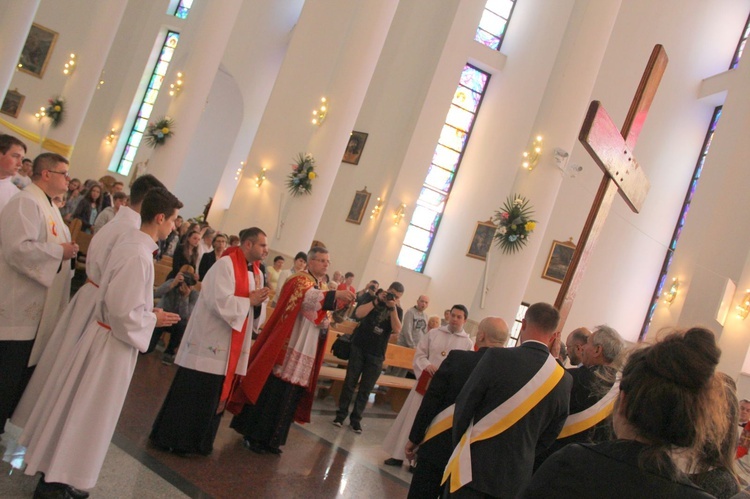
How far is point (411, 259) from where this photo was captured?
1880cm

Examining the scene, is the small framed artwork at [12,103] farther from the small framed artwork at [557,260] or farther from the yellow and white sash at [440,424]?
the yellow and white sash at [440,424]

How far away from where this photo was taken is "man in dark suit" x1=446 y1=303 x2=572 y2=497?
3510 mm

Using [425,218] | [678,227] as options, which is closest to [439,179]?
[425,218]

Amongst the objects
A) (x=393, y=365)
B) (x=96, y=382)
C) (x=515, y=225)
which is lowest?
(x=393, y=365)

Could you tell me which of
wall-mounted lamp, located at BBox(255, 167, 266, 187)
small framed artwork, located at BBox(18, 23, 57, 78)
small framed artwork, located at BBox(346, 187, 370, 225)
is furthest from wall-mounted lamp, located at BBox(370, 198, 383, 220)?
small framed artwork, located at BBox(18, 23, 57, 78)

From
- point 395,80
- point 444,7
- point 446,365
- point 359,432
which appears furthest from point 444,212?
point 446,365

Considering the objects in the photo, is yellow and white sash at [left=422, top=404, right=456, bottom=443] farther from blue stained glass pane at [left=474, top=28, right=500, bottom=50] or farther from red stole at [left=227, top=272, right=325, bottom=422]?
blue stained glass pane at [left=474, top=28, right=500, bottom=50]

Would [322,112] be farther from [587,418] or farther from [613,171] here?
[587,418]

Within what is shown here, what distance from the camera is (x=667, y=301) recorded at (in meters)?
15.4

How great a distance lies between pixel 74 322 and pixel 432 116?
576 inches

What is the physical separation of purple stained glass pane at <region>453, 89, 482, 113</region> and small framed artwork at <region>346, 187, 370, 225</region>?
374 cm

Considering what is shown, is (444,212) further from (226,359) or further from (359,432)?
(226,359)

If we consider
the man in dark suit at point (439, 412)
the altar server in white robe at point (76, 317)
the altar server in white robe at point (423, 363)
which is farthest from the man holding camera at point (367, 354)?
the altar server in white robe at point (76, 317)

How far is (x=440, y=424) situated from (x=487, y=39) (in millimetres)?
16673
